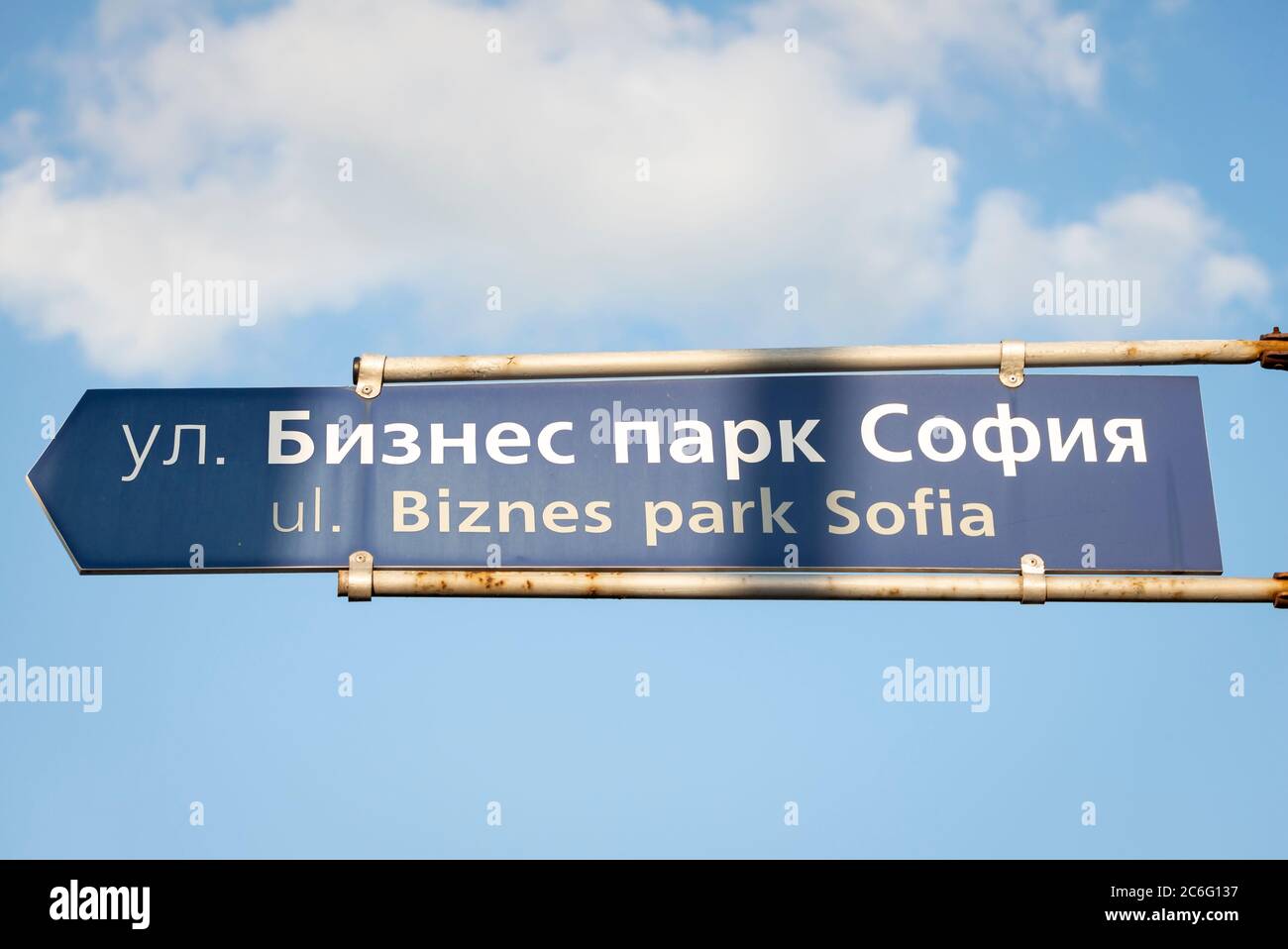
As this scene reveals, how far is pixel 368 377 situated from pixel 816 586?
1535 mm

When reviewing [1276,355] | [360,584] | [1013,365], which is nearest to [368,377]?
[360,584]

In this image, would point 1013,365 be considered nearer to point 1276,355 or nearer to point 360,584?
point 1276,355

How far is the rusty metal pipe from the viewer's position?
6.41 m

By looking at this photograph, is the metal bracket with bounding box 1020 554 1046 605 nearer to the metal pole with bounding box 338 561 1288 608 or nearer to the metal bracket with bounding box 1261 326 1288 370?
the metal pole with bounding box 338 561 1288 608

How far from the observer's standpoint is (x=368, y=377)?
6523 millimetres

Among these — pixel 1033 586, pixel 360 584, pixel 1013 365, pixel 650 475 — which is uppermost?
pixel 1013 365

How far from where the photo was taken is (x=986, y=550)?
20.7 ft

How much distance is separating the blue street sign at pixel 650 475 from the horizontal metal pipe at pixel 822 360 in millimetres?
62

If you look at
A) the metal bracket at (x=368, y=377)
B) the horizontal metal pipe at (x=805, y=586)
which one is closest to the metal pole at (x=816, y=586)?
the horizontal metal pipe at (x=805, y=586)

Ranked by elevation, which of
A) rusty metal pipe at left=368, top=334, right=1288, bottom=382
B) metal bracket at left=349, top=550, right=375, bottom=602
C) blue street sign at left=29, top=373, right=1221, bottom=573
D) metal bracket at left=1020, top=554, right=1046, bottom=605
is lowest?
metal bracket at left=1020, top=554, right=1046, bottom=605

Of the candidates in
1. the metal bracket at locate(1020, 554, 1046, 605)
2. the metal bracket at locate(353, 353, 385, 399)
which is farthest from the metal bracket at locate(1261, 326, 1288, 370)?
the metal bracket at locate(353, 353, 385, 399)

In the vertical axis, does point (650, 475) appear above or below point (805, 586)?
above
